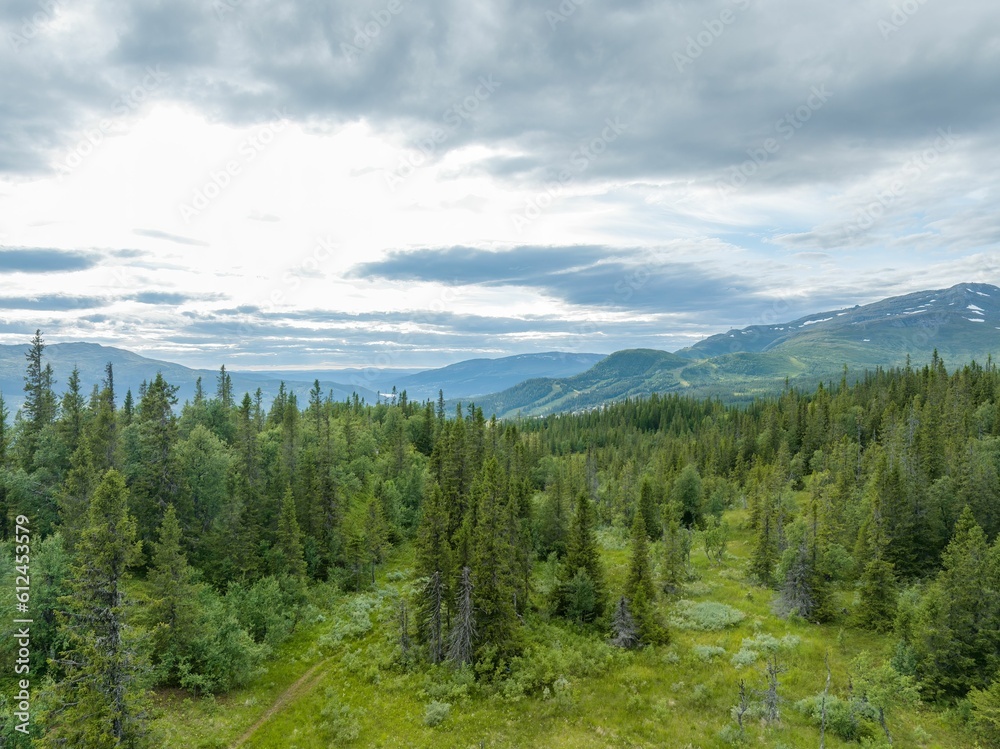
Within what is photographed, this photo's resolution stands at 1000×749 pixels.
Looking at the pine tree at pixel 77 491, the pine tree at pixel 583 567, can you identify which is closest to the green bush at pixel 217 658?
the pine tree at pixel 77 491

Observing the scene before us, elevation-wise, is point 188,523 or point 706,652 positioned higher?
point 188,523

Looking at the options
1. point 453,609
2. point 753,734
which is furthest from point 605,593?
point 753,734

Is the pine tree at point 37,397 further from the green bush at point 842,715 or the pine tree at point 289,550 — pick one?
the green bush at point 842,715

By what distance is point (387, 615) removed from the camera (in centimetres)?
5453

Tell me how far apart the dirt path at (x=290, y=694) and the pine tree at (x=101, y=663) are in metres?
10.7

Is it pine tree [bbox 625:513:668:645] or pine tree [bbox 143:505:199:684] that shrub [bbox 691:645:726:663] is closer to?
pine tree [bbox 625:513:668:645]

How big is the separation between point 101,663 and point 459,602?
84.4ft

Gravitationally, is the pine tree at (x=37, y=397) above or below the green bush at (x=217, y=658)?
above

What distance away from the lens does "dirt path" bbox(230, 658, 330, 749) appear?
1348 inches

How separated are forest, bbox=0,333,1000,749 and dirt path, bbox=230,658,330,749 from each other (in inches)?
22.6

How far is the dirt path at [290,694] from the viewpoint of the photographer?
34.2 metres

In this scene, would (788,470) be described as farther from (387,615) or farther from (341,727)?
(341,727)

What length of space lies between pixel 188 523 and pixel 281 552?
13788 millimetres

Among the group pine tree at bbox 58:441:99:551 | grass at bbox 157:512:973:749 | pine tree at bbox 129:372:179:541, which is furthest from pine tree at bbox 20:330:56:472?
grass at bbox 157:512:973:749
